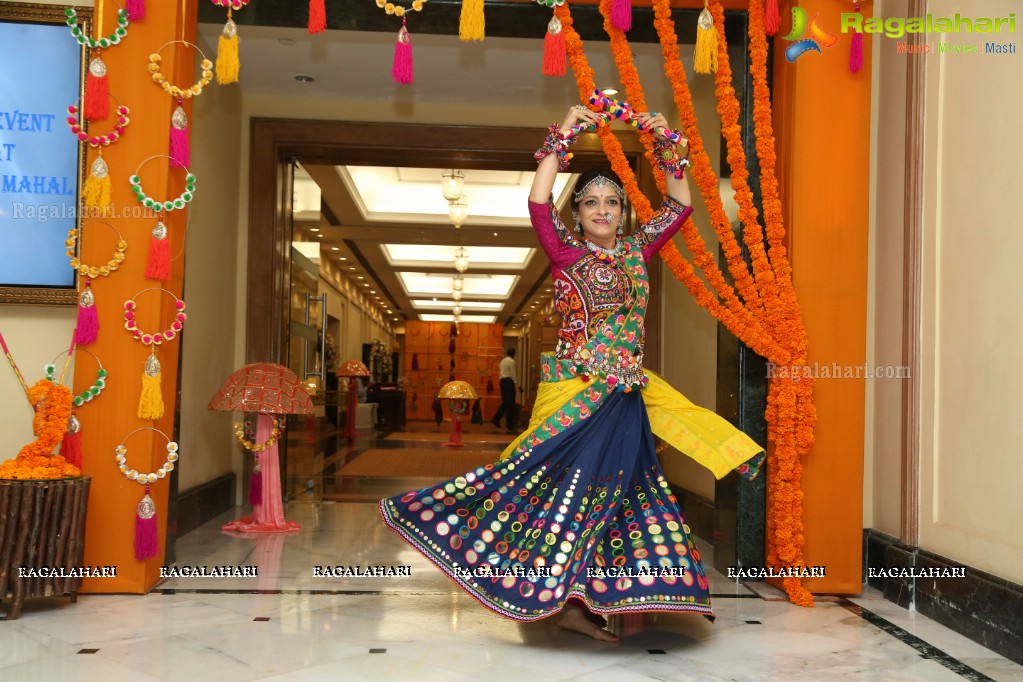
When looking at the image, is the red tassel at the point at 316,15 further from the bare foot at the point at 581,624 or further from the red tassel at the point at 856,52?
the bare foot at the point at 581,624

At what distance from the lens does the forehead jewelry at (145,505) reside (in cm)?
363

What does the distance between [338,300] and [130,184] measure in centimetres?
1181

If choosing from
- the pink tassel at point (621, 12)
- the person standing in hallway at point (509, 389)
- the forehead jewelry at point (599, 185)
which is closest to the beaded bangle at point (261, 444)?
the forehead jewelry at point (599, 185)

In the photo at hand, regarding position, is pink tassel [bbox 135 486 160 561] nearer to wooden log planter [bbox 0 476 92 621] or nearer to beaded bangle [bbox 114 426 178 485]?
beaded bangle [bbox 114 426 178 485]

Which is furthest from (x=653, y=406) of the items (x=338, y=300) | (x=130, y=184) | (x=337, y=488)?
(x=338, y=300)

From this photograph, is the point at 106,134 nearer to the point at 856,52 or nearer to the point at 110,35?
the point at 110,35

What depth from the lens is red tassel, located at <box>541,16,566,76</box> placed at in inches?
144

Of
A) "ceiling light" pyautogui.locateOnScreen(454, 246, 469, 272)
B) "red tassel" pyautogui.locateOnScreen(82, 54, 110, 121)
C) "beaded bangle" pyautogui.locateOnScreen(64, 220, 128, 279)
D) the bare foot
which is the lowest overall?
the bare foot

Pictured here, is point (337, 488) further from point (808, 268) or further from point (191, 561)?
point (808, 268)

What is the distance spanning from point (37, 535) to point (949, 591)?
11.2ft

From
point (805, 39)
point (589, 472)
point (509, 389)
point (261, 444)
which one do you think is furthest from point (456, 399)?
point (589, 472)

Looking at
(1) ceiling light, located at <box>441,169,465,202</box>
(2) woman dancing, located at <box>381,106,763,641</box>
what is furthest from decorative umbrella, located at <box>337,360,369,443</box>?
(2) woman dancing, located at <box>381,106,763,641</box>

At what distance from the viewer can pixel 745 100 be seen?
13.8 ft

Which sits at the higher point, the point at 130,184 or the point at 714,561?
the point at 130,184
